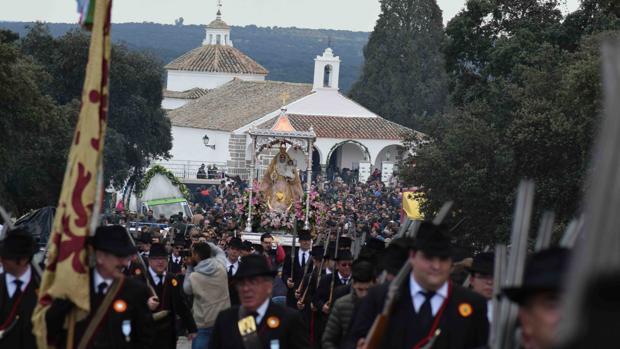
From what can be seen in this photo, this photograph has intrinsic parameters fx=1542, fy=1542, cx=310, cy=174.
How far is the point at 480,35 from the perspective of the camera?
52.3 m

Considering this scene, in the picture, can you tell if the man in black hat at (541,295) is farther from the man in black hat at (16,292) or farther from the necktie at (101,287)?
the man in black hat at (16,292)

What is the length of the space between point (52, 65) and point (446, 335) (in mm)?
59125

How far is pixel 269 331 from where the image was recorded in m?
8.24

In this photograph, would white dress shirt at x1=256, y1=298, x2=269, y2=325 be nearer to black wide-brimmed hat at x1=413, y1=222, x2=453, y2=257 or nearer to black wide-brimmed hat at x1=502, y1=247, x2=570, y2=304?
black wide-brimmed hat at x1=413, y1=222, x2=453, y2=257

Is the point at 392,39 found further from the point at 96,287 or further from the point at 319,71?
the point at 96,287

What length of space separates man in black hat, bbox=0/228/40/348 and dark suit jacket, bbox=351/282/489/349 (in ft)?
9.32

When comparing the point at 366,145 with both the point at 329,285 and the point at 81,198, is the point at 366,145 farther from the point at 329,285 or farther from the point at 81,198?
the point at 81,198

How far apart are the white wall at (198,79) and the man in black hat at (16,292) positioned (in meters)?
117

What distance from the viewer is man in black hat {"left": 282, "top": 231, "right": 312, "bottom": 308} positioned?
726 inches

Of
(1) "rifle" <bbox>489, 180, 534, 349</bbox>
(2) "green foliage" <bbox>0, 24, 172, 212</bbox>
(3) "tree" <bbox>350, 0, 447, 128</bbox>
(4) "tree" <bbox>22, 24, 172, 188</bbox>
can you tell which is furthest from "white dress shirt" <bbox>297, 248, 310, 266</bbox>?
(3) "tree" <bbox>350, 0, 447, 128</bbox>

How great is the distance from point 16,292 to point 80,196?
4.36ft

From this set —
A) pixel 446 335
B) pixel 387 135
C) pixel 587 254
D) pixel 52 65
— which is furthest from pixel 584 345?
pixel 387 135

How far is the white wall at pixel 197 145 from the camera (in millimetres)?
101125

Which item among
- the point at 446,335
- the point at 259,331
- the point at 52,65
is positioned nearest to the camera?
the point at 446,335
